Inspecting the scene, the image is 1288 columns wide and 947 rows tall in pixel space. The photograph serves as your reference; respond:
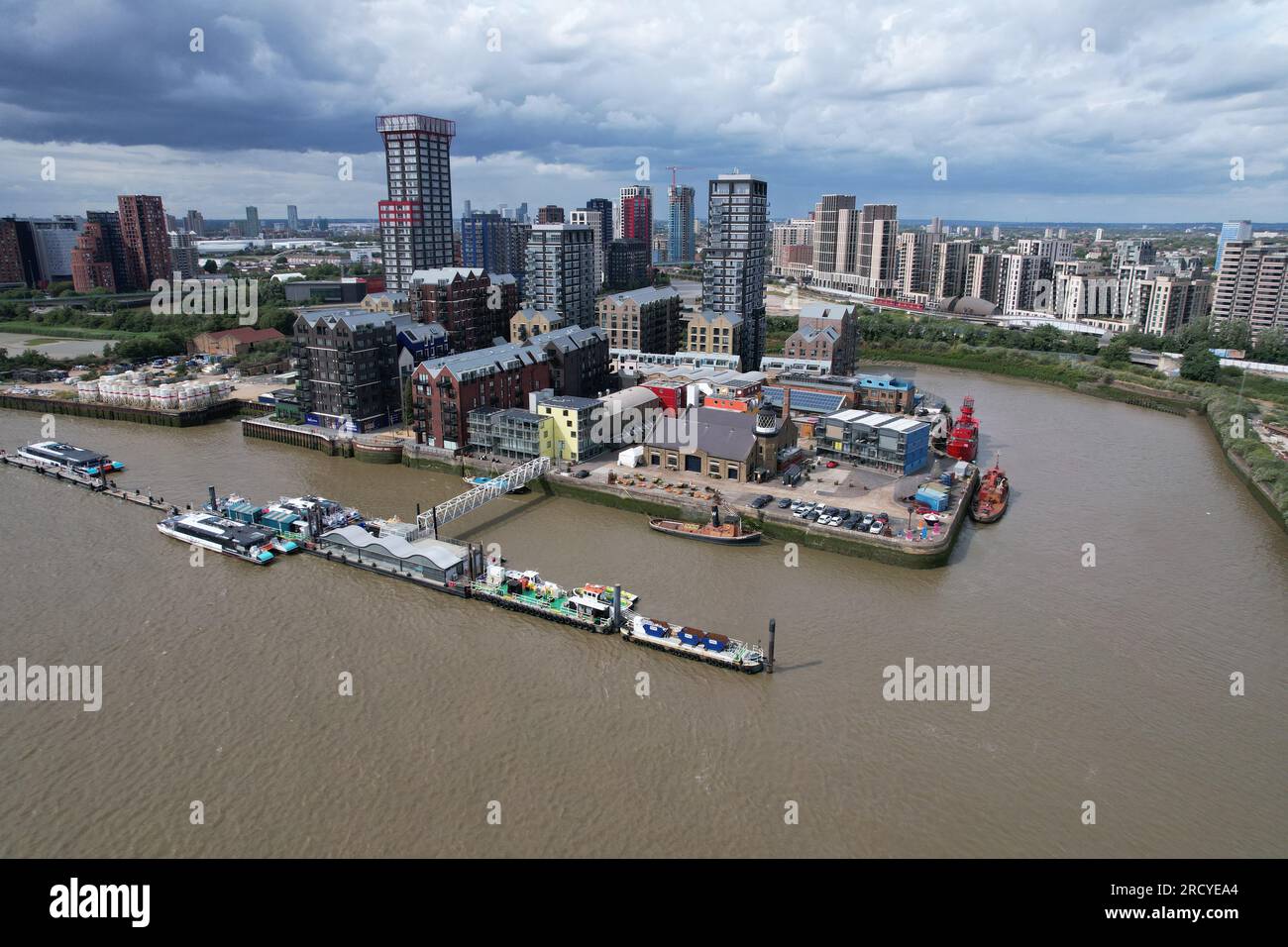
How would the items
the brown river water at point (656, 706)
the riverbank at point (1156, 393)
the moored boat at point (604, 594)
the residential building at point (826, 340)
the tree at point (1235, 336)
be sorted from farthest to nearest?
the tree at point (1235, 336), the residential building at point (826, 340), the riverbank at point (1156, 393), the moored boat at point (604, 594), the brown river water at point (656, 706)

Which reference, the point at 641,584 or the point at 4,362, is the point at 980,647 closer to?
the point at 641,584

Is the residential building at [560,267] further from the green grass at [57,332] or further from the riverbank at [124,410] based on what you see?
the green grass at [57,332]

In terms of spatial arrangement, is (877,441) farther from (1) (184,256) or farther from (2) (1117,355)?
(1) (184,256)

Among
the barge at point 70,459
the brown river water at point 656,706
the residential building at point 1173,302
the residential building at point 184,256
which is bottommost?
the brown river water at point 656,706

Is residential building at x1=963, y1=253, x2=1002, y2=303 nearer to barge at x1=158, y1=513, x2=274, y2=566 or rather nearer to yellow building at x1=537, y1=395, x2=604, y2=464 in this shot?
yellow building at x1=537, y1=395, x2=604, y2=464

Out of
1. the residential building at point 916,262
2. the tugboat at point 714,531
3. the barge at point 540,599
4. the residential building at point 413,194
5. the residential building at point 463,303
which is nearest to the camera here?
the barge at point 540,599

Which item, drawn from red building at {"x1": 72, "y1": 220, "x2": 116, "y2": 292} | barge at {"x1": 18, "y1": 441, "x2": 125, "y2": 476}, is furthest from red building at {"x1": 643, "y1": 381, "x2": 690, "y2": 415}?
red building at {"x1": 72, "y1": 220, "x2": 116, "y2": 292}

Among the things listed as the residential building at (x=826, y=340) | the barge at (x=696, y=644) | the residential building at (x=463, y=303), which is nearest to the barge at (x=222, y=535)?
the barge at (x=696, y=644)
